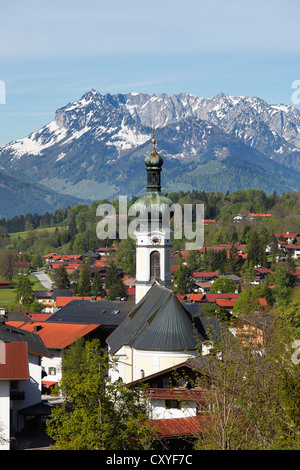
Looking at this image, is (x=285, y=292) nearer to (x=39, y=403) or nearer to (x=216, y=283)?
(x=216, y=283)

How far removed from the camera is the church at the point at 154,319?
48000 mm

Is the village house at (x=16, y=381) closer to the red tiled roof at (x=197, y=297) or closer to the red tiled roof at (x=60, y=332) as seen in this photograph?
the red tiled roof at (x=60, y=332)

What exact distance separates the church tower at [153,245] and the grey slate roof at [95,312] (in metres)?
13.7

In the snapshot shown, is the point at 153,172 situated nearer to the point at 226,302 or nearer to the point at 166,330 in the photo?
the point at 166,330

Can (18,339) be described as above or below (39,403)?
above

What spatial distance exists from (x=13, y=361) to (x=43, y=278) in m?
136

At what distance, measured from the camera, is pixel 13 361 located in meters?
43.2

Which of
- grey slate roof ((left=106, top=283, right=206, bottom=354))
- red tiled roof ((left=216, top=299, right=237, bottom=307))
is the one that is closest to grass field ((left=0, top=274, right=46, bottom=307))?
red tiled roof ((left=216, top=299, right=237, bottom=307))

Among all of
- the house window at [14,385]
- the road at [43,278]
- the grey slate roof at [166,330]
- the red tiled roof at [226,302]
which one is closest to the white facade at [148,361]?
the grey slate roof at [166,330]

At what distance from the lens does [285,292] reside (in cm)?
11381

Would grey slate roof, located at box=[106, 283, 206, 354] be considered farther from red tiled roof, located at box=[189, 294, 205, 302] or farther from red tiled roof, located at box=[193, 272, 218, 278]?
red tiled roof, located at box=[193, 272, 218, 278]

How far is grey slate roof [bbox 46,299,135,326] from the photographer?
78250 millimetres

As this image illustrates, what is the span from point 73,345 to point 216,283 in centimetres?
6853
